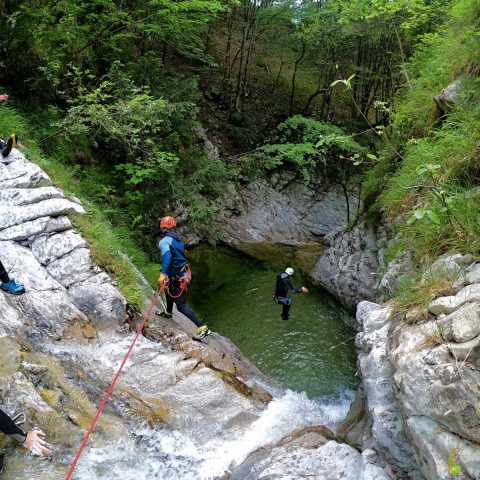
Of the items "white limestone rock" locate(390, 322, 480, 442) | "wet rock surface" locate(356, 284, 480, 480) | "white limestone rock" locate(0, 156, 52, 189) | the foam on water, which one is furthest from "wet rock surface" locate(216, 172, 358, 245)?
"white limestone rock" locate(390, 322, 480, 442)

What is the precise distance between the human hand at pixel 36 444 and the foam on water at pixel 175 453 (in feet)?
1.45

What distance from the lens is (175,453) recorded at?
4668 mm

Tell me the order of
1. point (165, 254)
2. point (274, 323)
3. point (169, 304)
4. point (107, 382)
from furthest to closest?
point (274, 323)
point (169, 304)
point (165, 254)
point (107, 382)

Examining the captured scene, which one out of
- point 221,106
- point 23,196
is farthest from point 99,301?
point 221,106

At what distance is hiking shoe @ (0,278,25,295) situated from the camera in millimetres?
5695

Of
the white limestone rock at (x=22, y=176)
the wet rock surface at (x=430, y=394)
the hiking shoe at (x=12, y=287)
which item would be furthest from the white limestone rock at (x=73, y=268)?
the wet rock surface at (x=430, y=394)

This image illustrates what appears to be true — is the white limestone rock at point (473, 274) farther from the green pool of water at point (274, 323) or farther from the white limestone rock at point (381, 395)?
the green pool of water at point (274, 323)

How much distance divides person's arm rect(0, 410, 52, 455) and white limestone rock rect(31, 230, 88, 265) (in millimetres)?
3354

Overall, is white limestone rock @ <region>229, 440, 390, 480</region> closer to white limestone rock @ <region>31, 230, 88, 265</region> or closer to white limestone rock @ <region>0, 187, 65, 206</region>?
white limestone rock @ <region>31, 230, 88, 265</region>

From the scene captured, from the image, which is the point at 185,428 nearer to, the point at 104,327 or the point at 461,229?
the point at 104,327

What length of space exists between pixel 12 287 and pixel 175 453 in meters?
3.20

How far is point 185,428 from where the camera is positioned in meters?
5.05

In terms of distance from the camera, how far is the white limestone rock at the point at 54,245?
6648 mm

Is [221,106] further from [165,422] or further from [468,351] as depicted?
[468,351]
